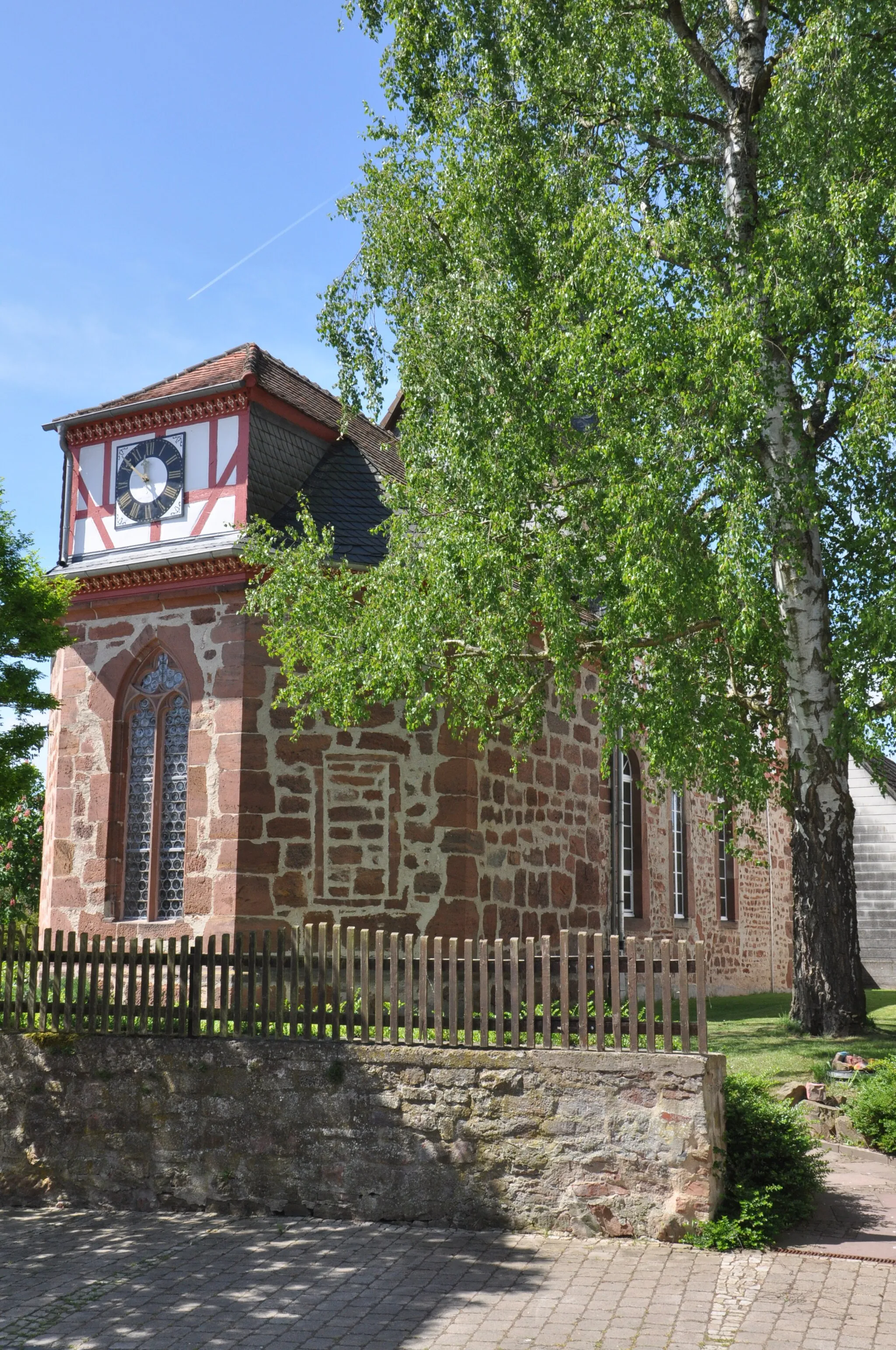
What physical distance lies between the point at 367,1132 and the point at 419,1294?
55.4 inches

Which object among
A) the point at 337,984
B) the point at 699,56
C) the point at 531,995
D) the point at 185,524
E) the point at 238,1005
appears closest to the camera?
the point at 531,995

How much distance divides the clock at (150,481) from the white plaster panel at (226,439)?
0.47 m

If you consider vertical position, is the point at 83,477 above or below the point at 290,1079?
above

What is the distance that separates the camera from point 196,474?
13.8 metres

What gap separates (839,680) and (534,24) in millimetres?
7187

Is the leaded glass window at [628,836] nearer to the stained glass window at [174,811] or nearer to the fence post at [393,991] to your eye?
the stained glass window at [174,811]

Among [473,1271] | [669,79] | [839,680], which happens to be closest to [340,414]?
[669,79]

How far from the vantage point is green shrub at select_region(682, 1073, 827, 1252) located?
21.2 ft

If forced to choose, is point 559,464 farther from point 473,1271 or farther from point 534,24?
point 473,1271

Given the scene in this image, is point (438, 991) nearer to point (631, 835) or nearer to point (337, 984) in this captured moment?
point (337, 984)

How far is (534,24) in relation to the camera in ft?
40.8

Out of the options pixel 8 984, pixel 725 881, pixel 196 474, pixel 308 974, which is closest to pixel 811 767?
pixel 308 974

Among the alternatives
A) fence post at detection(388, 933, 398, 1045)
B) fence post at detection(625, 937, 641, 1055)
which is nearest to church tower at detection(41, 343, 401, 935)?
fence post at detection(388, 933, 398, 1045)

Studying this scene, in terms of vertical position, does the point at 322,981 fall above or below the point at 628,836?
below
